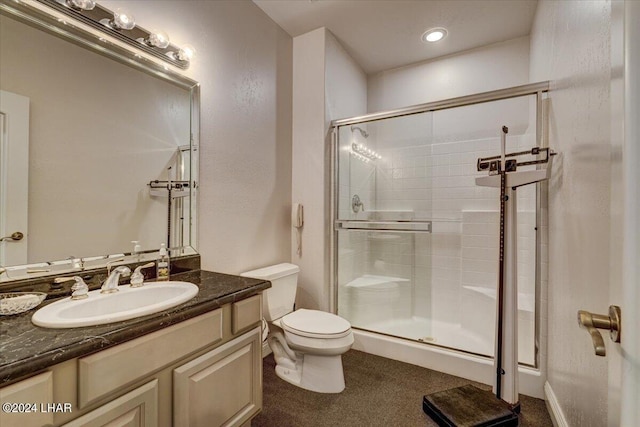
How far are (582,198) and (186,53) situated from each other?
2050 mm

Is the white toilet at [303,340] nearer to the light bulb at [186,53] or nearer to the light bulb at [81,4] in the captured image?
the light bulb at [186,53]

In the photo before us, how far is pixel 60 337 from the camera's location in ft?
2.54

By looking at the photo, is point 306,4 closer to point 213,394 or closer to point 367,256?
point 367,256

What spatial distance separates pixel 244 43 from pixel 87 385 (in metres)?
2.12

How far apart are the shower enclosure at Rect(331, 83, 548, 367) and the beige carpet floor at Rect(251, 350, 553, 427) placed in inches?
15.5

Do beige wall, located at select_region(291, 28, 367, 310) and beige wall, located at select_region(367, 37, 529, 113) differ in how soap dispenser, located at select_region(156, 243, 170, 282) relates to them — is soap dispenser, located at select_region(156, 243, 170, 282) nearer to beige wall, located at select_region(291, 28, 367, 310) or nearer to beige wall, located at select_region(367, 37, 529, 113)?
beige wall, located at select_region(291, 28, 367, 310)

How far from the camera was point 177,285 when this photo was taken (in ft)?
4.28

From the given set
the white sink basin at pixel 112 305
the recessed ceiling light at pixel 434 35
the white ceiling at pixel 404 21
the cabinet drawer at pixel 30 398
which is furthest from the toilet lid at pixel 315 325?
the recessed ceiling light at pixel 434 35

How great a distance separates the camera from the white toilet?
5.69ft

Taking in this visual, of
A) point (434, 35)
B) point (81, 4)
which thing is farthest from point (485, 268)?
point (81, 4)

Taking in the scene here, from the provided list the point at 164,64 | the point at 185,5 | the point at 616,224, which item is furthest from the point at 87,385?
the point at 185,5

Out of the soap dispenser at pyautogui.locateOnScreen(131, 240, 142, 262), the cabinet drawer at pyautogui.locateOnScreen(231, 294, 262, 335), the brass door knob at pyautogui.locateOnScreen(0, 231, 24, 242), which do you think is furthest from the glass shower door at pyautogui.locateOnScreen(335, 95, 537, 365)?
the brass door knob at pyautogui.locateOnScreen(0, 231, 24, 242)

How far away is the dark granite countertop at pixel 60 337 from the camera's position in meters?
0.66

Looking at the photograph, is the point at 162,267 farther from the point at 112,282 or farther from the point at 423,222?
the point at 423,222
